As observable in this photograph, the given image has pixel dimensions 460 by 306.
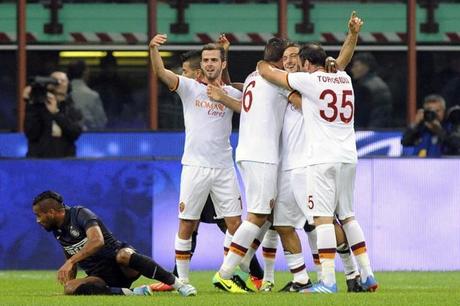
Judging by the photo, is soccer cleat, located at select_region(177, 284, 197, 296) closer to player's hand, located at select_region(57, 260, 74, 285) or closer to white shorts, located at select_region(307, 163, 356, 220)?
player's hand, located at select_region(57, 260, 74, 285)

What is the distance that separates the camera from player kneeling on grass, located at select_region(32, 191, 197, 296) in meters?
16.4

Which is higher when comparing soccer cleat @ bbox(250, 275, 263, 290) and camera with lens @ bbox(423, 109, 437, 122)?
camera with lens @ bbox(423, 109, 437, 122)

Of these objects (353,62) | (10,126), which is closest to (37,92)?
(10,126)

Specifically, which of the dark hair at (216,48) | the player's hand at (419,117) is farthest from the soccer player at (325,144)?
the player's hand at (419,117)

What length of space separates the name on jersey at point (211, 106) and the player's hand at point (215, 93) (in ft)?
0.35

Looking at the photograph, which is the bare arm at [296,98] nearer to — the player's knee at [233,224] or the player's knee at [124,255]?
the player's knee at [233,224]

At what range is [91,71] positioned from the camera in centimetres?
2369

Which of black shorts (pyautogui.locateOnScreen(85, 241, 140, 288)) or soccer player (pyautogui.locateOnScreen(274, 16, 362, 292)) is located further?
soccer player (pyautogui.locateOnScreen(274, 16, 362, 292))

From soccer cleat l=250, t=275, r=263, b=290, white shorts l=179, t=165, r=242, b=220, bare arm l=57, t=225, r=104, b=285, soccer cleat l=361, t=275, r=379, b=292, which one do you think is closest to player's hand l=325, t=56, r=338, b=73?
white shorts l=179, t=165, r=242, b=220

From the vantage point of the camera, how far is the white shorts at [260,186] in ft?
56.1

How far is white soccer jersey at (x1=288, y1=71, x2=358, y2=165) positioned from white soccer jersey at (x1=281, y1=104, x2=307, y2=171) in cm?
52

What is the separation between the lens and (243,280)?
17516mm

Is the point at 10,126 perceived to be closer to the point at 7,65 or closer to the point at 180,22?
the point at 7,65

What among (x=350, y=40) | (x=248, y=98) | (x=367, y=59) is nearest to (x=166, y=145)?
(x=367, y=59)
